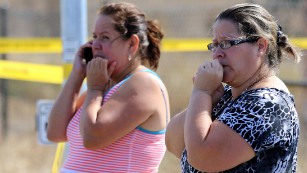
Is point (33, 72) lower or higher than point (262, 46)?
lower

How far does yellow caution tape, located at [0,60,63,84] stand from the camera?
5.93 m

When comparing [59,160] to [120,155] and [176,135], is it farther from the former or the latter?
[176,135]

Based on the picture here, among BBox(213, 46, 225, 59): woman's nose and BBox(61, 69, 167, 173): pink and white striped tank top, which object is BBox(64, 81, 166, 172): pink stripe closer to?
BBox(61, 69, 167, 173): pink and white striped tank top

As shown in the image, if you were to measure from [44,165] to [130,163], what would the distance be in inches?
219

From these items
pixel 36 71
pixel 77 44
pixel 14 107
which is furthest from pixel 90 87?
pixel 14 107

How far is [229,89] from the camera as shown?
2.92 m

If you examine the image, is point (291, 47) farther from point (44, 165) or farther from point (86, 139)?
point (44, 165)

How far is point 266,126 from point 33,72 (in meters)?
4.06

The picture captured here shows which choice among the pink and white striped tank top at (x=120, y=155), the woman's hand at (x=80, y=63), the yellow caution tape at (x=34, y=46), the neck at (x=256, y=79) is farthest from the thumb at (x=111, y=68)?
the yellow caution tape at (x=34, y=46)

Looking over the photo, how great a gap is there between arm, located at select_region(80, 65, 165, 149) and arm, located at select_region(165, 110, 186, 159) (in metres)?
0.49

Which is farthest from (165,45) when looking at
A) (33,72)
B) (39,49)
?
(33,72)

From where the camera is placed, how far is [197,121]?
2.63 m

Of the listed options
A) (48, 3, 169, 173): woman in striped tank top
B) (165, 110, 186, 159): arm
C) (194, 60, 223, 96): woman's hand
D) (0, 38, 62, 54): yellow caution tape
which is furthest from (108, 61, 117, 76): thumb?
(0, 38, 62, 54): yellow caution tape

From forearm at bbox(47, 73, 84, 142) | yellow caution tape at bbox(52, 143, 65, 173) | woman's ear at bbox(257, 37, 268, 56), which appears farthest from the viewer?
yellow caution tape at bbox(52, 143, 65, 173)
